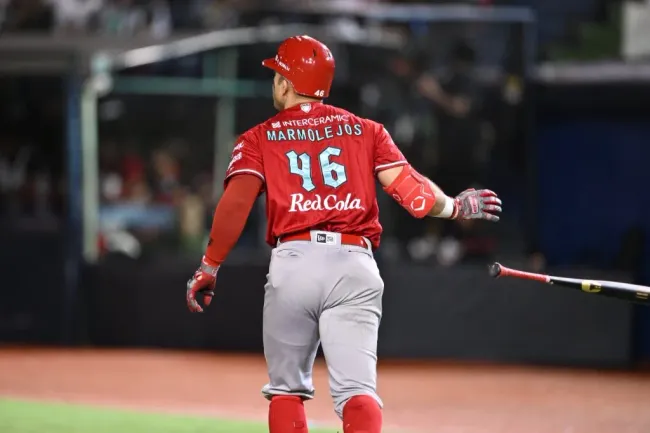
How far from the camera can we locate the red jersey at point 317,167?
15.9ft

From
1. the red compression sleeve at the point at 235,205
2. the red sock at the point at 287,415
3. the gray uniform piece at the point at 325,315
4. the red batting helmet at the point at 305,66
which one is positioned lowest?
the red sock at the point at 287,415

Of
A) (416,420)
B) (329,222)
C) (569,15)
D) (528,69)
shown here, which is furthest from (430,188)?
(569,15)

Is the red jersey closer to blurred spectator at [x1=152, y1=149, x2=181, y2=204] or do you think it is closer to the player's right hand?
the player's right hand

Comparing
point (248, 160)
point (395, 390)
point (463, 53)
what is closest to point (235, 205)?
point (248, 160)

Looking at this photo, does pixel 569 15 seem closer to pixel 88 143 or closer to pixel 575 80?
pixel 575 80

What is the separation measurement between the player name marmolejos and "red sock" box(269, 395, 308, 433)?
109 centimetres

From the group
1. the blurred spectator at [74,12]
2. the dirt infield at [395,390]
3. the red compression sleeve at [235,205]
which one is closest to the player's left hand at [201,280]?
the red compression sleeve at [235,205]

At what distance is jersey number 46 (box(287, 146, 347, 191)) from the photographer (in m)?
4.83

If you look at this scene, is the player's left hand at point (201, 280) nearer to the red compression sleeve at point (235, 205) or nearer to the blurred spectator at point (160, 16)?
the red compression sleeve at point (235, 205)

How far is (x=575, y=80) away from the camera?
12.8m

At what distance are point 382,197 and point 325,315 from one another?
23.5 feet

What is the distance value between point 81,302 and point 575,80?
5.94 m

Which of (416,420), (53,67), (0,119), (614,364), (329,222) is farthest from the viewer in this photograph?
(0,119)

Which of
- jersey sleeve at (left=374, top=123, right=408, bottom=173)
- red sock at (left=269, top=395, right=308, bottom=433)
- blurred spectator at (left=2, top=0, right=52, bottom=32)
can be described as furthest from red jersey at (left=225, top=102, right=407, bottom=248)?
blurred spectator at (left=2, top=0, right=52, bottom=32)
